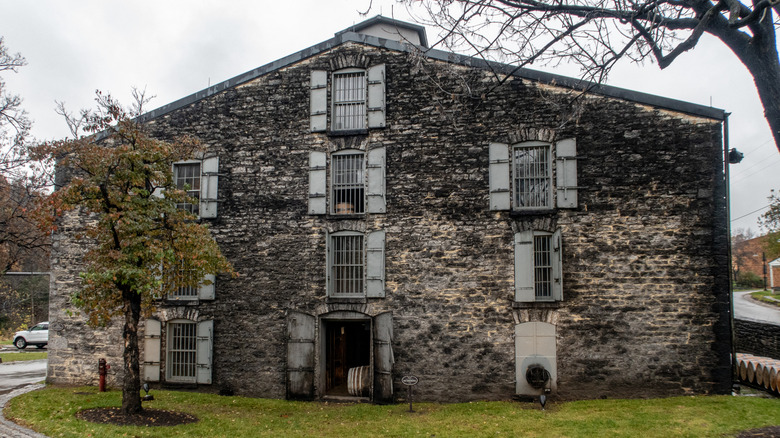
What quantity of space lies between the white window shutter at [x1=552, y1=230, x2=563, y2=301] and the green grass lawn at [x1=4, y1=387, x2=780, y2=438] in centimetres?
230

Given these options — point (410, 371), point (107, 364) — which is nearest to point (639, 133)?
point (410, 371)

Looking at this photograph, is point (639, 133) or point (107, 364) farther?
point (107, 364)

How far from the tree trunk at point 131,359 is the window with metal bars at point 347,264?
4320mm

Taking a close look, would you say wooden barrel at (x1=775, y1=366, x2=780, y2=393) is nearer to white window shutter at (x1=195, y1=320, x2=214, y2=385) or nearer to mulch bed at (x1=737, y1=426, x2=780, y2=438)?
mulch bed at (x1=737, y1=426, x2=780, y2=438)

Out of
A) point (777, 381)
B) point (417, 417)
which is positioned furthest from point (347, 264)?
point (777, 381)

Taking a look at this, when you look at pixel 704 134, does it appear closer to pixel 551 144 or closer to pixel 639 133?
pixel 639 133

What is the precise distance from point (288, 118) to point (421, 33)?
679cm

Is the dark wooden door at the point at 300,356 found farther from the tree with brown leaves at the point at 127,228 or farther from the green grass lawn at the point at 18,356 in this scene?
the green grass lawn at the point at 18,356

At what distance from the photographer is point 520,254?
12.0 m

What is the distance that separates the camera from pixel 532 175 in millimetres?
12234

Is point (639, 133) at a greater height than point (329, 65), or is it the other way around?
point (329, 65)

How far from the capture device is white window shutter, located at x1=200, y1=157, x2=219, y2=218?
43.8 feet

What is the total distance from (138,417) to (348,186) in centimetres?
654

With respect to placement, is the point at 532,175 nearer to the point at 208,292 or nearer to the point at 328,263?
the point at 328,263
